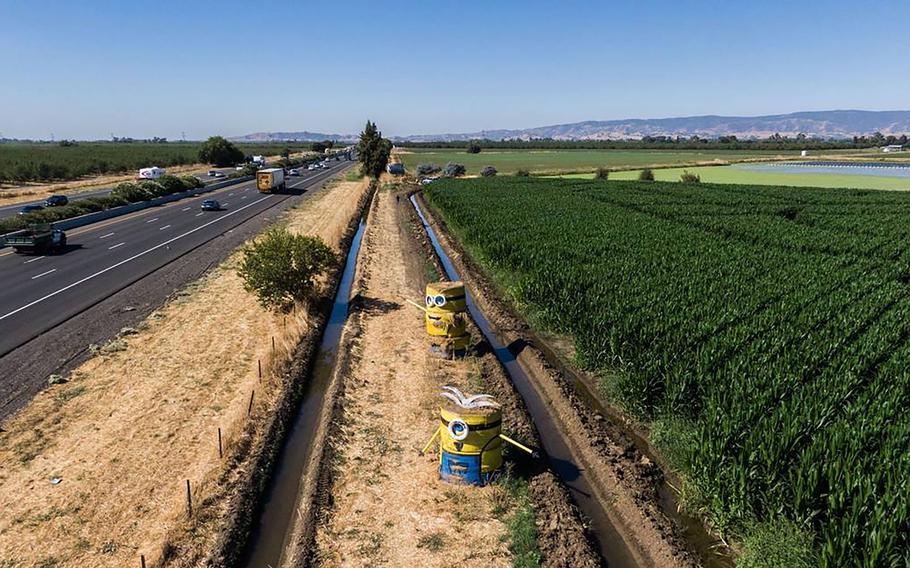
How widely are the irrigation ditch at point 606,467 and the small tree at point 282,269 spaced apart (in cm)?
907

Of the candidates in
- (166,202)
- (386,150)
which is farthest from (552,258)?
(386,150)

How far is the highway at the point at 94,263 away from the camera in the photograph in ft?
76.0

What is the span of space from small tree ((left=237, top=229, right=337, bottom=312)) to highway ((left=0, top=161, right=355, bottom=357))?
7.87m

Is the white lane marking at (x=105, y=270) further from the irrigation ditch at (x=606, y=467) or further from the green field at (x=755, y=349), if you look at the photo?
the green field at (x=755, y=349)

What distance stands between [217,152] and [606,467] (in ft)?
446

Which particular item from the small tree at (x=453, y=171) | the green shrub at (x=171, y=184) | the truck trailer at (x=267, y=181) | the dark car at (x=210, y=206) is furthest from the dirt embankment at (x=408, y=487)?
the small tree at (x=453, y=171)

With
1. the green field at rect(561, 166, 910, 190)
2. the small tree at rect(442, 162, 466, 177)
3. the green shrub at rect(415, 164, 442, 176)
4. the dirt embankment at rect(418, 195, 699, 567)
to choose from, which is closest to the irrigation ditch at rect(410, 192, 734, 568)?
the dirt embankment at rect(418, 195, 699, 567)

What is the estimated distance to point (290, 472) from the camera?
1323cm

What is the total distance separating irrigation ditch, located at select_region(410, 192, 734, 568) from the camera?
35.0 feet

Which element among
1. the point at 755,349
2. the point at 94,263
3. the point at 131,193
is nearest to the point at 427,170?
the point at 131,193

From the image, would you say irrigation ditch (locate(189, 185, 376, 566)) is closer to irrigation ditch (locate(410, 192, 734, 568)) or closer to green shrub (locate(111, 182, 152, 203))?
irrigation ditch (locate(410, 192, 734, 568))

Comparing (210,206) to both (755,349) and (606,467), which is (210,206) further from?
(755,349)

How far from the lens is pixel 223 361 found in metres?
18.9

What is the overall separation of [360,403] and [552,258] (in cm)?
1340
